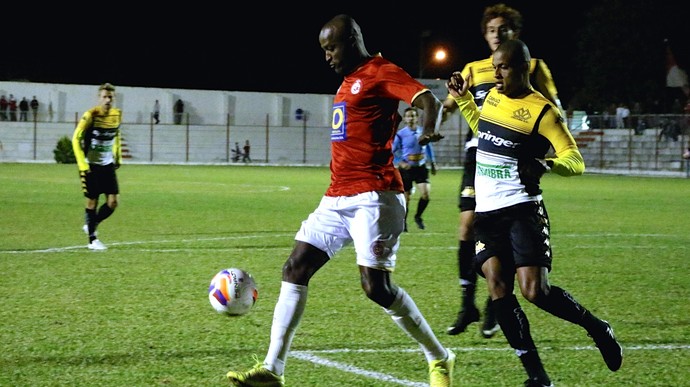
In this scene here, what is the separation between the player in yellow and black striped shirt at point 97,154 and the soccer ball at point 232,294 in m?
7.42

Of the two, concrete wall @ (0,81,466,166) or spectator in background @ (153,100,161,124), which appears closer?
concrete wall @ (0,81,466,166)

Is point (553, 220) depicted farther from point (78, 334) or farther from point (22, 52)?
point (22, 52)

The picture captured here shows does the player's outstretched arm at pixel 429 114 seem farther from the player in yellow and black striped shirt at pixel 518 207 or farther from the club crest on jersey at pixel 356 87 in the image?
the player in yellow and black striped shirt at pixel 518 207

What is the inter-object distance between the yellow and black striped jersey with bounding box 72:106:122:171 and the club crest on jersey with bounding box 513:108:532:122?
8.67 m

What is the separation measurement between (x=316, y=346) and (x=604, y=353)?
2.02m

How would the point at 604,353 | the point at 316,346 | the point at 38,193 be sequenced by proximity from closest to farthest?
1. the point at 604,353
2. the point at 316,346
3. the point at 38,193

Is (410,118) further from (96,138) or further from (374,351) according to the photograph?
(374,351)

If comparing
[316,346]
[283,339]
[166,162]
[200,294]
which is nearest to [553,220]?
[200,294]

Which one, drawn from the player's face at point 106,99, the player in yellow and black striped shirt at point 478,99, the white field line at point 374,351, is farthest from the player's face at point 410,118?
the white field line at point 374,351

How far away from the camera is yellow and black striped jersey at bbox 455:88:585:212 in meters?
5.73

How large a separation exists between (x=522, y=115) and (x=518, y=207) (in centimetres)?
54

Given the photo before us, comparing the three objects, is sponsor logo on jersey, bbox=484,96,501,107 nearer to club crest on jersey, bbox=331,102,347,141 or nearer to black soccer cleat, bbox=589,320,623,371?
club crest on jersey, bbox=331,102,347,141

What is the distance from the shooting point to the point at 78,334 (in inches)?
285

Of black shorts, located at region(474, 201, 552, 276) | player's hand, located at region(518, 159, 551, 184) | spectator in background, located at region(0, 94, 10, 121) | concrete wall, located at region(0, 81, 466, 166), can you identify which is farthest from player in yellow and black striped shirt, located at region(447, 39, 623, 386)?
spectator in background, located at region(0, 94, 10, 121)
